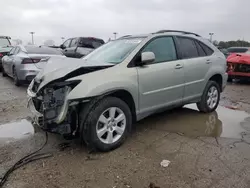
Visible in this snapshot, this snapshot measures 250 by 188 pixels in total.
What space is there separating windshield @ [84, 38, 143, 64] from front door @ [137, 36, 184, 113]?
0.84ft

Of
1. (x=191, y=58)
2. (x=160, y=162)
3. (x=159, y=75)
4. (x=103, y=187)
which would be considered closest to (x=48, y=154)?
(x=103, y=187)

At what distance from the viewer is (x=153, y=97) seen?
407 centimetres

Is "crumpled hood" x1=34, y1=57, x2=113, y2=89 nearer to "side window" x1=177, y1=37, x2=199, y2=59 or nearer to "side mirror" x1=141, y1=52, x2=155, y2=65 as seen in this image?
"side mirror" x1=141, y1=52, x2=155, y2=65

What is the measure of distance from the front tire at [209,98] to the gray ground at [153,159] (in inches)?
16.5

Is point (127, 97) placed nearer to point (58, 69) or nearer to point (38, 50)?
point (58, 69)

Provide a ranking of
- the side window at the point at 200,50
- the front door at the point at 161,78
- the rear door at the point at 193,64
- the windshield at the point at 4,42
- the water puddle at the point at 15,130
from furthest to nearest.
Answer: the windshield at the point at 4,42 → the side window at the point at 200,50 → the rear door at the point at 193,64 → the water puddle at the point at 15,130 → the front door at the point at 161,78

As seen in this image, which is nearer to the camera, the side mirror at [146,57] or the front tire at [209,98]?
the side mirror at [146,57]

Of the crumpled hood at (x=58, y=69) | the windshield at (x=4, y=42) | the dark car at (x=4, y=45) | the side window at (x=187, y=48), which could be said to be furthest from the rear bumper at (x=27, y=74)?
the windshield at (x=4, y=42)

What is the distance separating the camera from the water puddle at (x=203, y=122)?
438 centimetres

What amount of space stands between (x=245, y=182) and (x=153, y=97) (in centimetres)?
182

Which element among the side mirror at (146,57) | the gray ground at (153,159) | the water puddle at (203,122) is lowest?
the gray ground at (153,159)

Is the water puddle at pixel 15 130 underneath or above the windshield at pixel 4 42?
underneath

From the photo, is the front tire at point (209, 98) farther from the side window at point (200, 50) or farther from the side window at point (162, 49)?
the side window at point (162, 49)

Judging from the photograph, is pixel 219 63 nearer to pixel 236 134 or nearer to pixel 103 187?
pixel 236 134
